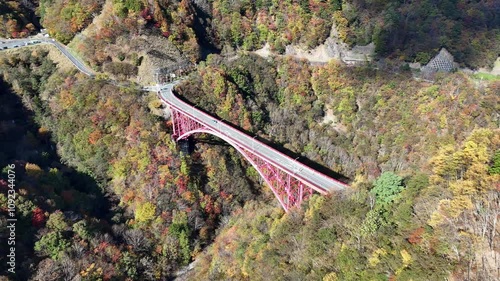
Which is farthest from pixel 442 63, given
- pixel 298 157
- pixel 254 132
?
pixel 254 132

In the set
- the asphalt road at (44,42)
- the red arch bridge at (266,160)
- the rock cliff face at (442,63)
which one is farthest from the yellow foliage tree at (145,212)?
the rock cliff face at (442,63)

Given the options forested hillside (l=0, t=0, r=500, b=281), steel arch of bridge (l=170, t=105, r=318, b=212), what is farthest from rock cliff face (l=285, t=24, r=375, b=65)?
steel arch of bridge (l=170, t=105, r=318, b=212)

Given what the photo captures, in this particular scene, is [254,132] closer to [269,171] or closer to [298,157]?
[298,157]

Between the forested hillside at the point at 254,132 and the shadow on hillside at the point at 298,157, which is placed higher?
the forested hillside at the point at 254,132

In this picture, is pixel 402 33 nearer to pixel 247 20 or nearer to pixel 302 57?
pixel 302 57

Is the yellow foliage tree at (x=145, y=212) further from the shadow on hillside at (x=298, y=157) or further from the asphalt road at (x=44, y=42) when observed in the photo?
the asphalt road at (x=44, y=42)
